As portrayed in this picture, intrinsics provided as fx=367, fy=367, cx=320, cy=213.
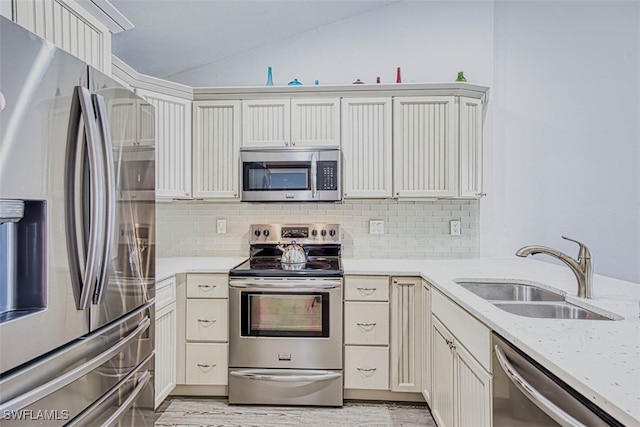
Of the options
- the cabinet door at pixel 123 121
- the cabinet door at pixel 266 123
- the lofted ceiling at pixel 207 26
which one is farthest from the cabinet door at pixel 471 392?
the lofted ceiling at pixel 207 26

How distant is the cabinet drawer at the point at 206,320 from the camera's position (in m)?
2.43

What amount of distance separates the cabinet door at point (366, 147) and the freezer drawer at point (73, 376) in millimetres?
1723

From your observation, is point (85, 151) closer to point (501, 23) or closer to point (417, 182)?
point (417, 182)

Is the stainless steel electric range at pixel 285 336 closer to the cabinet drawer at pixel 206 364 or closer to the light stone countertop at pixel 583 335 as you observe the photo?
the cabinet drawer at pixel 206 364

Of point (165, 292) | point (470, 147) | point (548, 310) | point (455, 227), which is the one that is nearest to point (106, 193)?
point (165, 292)

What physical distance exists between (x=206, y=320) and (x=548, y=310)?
195 centimetres

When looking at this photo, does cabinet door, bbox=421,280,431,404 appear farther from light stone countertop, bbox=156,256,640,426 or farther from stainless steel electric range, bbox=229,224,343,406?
stainless steel electric range, bbox=229,224,343,406

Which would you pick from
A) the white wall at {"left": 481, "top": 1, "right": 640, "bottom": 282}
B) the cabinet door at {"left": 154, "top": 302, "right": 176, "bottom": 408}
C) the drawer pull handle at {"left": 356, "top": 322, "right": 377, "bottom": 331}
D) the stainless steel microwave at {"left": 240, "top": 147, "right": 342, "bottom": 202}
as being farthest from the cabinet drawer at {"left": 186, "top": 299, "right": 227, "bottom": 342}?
the white wall at {"left": 481, "top": 1, "right": 640, "bottom": 282}

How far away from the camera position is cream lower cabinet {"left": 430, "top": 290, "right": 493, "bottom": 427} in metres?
1.35

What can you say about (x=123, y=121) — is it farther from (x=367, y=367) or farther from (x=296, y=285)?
(x=367, y=367)

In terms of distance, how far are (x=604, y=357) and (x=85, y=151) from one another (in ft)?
5.05

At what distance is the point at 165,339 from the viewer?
2275 mm

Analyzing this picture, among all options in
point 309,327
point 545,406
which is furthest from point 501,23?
point 545,406

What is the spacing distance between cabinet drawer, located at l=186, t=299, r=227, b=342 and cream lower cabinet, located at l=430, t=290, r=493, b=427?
1336 millimetres
